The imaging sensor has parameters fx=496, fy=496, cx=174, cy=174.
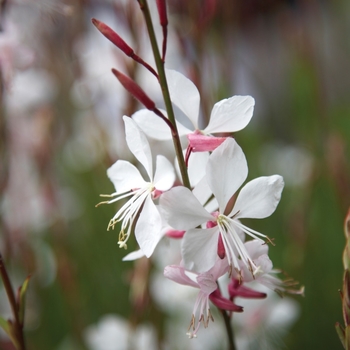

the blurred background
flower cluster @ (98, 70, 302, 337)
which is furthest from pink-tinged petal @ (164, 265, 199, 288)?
the blurred background

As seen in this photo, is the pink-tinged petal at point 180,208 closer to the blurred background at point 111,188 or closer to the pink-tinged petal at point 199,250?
the pink-tinged petal at point 199,250

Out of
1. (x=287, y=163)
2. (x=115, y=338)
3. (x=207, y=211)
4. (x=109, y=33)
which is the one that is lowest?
(x=115, y=338)

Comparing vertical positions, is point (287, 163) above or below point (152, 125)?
below

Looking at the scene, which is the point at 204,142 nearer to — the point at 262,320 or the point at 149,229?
the point at 149,229

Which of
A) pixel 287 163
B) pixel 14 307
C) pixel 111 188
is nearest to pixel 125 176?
pixel 14 307

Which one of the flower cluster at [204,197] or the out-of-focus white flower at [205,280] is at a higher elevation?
the flower cluster at [204,197]

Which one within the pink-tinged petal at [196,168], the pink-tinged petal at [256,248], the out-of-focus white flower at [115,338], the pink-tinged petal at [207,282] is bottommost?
the out-of-focus white flower at [115,338]

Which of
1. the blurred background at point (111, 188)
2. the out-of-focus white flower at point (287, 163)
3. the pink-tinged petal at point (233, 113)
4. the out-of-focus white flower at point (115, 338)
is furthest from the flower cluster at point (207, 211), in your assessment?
the out-of-focus white flower at point (287, 163)
